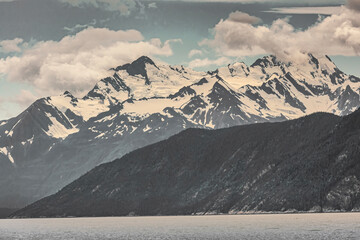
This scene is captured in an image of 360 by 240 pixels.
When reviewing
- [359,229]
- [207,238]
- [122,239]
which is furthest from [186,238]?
[359,229]

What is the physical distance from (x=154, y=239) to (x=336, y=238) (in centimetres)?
5410

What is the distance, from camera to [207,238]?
192 m

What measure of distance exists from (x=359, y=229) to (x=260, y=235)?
29905mm

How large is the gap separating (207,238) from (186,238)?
616cm

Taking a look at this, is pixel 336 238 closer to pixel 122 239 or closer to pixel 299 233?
pixel 299 233

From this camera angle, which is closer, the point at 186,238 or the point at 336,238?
the point at 336,238

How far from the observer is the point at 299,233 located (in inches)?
7697

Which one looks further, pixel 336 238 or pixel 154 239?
pixel 154 239

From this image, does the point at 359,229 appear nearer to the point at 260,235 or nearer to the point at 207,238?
the point at 260,235

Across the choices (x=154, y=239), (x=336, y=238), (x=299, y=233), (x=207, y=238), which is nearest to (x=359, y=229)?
(x=299, y=233)

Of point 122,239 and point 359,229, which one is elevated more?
point 122,239

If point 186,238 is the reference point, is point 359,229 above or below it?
below

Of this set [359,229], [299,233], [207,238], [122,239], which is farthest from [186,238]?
[359,229]

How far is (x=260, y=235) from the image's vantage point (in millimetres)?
194000
